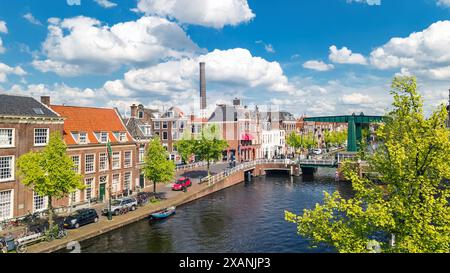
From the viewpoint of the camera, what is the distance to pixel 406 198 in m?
13.4

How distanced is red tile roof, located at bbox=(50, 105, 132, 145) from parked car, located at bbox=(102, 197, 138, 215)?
32.1ft

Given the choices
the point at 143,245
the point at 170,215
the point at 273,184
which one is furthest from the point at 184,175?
the point at 143,245

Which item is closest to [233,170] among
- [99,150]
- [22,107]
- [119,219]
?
[99,150]

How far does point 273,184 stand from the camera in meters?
68.8

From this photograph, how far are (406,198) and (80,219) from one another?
98.4 feet

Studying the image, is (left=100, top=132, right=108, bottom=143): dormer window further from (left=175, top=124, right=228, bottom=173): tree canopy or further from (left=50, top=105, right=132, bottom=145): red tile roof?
(left=175, top=124, right=228, bottom=173): tree canopy

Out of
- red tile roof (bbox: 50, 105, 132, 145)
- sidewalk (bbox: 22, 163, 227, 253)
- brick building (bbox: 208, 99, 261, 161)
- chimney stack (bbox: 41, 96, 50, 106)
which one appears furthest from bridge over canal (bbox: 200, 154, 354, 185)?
chimney stack (bbox: 41, 96, 50, 106)

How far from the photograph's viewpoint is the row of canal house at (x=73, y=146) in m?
33.2

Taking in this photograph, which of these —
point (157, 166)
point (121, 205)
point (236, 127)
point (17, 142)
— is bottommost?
point (121, 205)

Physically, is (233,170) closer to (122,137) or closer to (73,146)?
(122,137)

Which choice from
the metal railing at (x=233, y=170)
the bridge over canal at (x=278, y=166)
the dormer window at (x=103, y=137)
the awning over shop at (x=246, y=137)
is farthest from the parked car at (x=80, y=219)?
the awning over shop at (x=246, y=137)

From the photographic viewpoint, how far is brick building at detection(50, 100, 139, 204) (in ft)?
136

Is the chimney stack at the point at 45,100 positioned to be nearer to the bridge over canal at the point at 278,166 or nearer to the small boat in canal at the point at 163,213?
the small boat in canal at the point at 163,213
